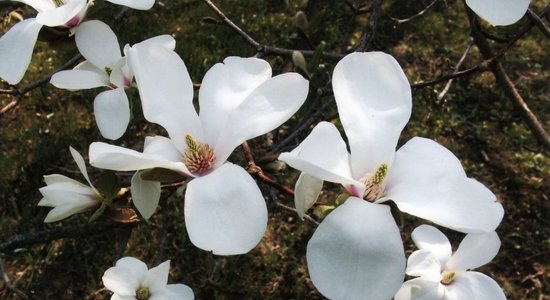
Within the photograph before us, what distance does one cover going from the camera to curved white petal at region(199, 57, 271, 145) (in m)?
0.75

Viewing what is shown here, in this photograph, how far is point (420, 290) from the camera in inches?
32.7

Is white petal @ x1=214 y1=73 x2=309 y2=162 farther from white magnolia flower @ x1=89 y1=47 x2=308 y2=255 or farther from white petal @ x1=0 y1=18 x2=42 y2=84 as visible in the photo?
white petal @ x1=0 y1=18 x2=42 y2=84

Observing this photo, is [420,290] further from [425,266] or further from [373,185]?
A: [373,185]

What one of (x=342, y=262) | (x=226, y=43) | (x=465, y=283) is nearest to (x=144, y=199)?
(x=342, y=262)

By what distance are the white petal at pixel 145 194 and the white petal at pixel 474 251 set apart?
18.5 inches

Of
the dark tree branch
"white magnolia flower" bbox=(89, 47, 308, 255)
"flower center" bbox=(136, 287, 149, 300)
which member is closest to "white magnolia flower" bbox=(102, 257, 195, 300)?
"flower center" bbox=(136, 287, 149, 300)

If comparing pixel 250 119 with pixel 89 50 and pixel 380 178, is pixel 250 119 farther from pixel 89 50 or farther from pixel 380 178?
pixel 89 50

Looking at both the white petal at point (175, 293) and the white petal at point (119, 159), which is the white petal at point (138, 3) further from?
the white petal at point (175, 293)

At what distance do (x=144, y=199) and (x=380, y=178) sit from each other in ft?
1.00

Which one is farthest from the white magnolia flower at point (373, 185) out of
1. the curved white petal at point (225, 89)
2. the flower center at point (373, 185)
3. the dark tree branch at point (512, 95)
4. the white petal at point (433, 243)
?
the dark tree branch at point (512, 95)

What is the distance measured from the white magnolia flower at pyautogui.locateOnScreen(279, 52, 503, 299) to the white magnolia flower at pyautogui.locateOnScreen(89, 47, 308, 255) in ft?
0.23

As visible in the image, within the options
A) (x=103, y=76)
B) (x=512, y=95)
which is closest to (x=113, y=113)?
(x=103, y=76)

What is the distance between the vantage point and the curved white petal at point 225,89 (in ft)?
2.46

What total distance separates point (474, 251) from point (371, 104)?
0.34m
